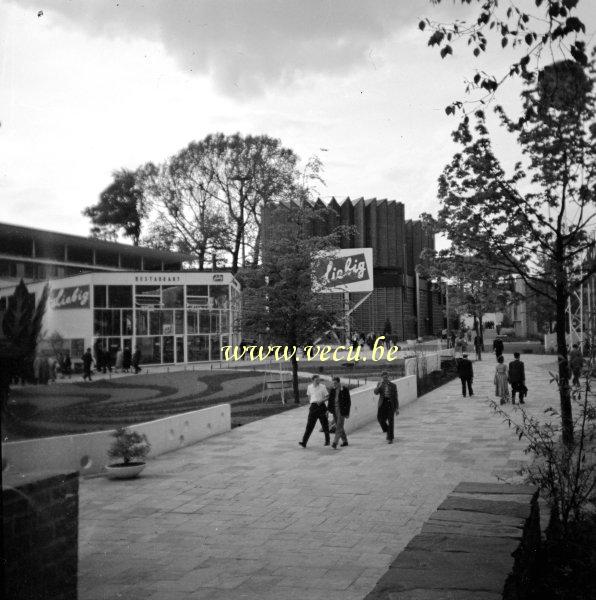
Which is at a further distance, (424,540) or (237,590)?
(237,590)

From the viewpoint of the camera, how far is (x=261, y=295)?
24.3 metres

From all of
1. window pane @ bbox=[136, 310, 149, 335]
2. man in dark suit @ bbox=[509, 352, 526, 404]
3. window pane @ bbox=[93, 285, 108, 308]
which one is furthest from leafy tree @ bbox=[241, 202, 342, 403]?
window pane @ bbox=[136, 310, 149, 335]

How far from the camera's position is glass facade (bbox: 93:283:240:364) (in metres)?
41.5

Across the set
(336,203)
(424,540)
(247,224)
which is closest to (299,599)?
(424,540)

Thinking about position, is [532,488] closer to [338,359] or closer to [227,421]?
[227,421]

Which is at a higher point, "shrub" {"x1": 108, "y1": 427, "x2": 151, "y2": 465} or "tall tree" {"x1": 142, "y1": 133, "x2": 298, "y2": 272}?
"tall tree" {"x1": 142, "y1": 133, "x2": 298, "y2": 272}

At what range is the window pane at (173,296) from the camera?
144ft

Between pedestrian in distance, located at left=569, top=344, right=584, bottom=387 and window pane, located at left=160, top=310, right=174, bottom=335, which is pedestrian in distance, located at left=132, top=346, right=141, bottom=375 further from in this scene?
pedestrian in distance, located at left=569, top=344, right=584, bottom=387

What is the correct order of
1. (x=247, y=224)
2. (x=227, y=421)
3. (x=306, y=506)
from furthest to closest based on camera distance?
(x=247, y=224) → (x=227, y=421) → (x=306, y=506)

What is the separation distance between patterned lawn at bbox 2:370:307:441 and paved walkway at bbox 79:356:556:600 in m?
2.34

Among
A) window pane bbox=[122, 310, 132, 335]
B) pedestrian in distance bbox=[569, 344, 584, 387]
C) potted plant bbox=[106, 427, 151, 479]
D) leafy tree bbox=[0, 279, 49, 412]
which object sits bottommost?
potted plant bbox=[106, 427, 151, 479]

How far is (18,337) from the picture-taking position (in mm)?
3666

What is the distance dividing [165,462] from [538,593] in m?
8.93

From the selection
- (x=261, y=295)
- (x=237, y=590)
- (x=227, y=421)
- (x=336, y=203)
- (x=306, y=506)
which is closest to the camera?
(x=237, y=590)
